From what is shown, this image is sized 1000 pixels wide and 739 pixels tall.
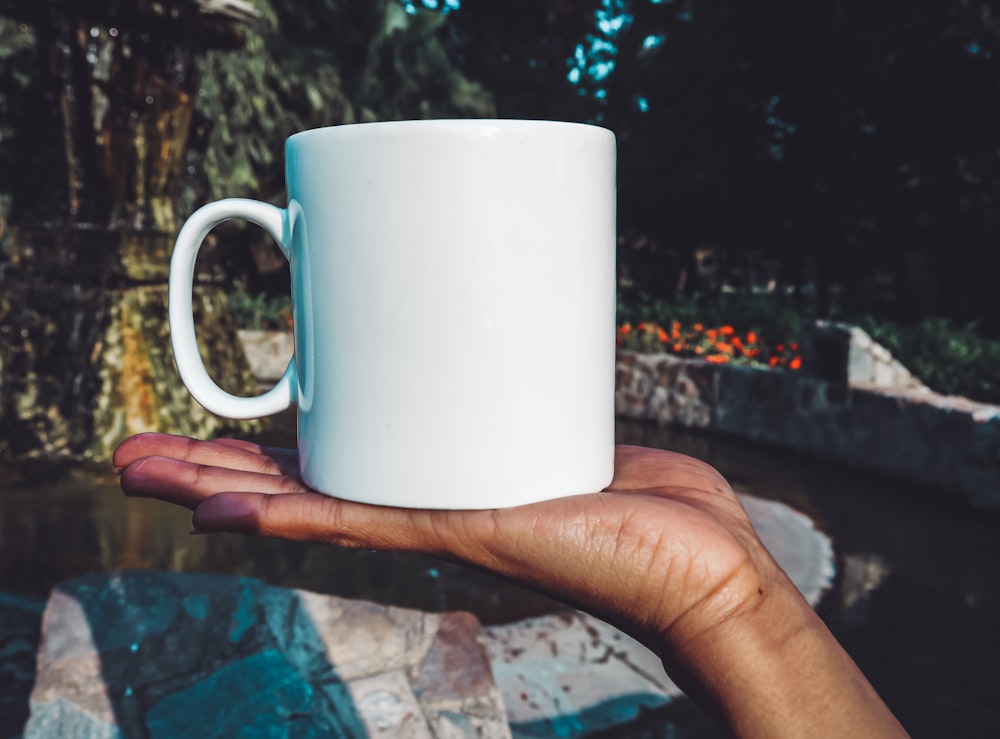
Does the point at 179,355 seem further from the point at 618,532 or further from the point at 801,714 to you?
the point at 801,714

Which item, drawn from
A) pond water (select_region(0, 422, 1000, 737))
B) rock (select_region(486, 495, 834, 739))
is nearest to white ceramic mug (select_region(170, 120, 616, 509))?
rock (select_region(486, 495, 834, 739))

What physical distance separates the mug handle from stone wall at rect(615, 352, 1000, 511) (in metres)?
4.86

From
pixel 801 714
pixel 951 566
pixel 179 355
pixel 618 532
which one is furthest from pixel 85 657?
pixel 951 566

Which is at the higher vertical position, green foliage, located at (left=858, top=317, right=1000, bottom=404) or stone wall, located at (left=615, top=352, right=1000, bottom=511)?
green foliage, located at (left=858, top=317, right=1000, bottom=404)

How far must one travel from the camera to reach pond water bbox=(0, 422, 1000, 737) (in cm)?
284

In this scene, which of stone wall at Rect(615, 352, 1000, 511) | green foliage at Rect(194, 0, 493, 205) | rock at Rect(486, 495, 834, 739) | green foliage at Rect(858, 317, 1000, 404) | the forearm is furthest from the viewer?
green foliage at Rect(194, 0, 493, 205)

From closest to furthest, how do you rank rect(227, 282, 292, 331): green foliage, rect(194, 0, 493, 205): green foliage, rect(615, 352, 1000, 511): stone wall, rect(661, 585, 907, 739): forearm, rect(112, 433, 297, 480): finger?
rect(661, 585, 907, 739): forearm
rect(112, 433, 297, 480): finger
rect(615, 352, 1000, 511): stone wall
rect(227, 282, 292, 331): green foliage
rect(194, 0, 493, 205): green foliage

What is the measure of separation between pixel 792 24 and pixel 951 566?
8362 millimetres

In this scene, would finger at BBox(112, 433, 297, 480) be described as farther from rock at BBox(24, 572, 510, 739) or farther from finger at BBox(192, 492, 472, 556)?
rock at BBox(24, 572, 510, 739)

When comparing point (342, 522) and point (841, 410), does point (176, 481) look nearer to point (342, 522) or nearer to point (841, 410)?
point (342, 522)

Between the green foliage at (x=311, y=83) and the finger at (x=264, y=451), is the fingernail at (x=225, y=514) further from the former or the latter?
the green foliage at (x=311, y=83)

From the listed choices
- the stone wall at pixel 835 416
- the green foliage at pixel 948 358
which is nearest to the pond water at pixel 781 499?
the stone wall at pixel 835 416

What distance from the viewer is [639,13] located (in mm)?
12820

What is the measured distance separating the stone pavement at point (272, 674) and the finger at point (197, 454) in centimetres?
95
